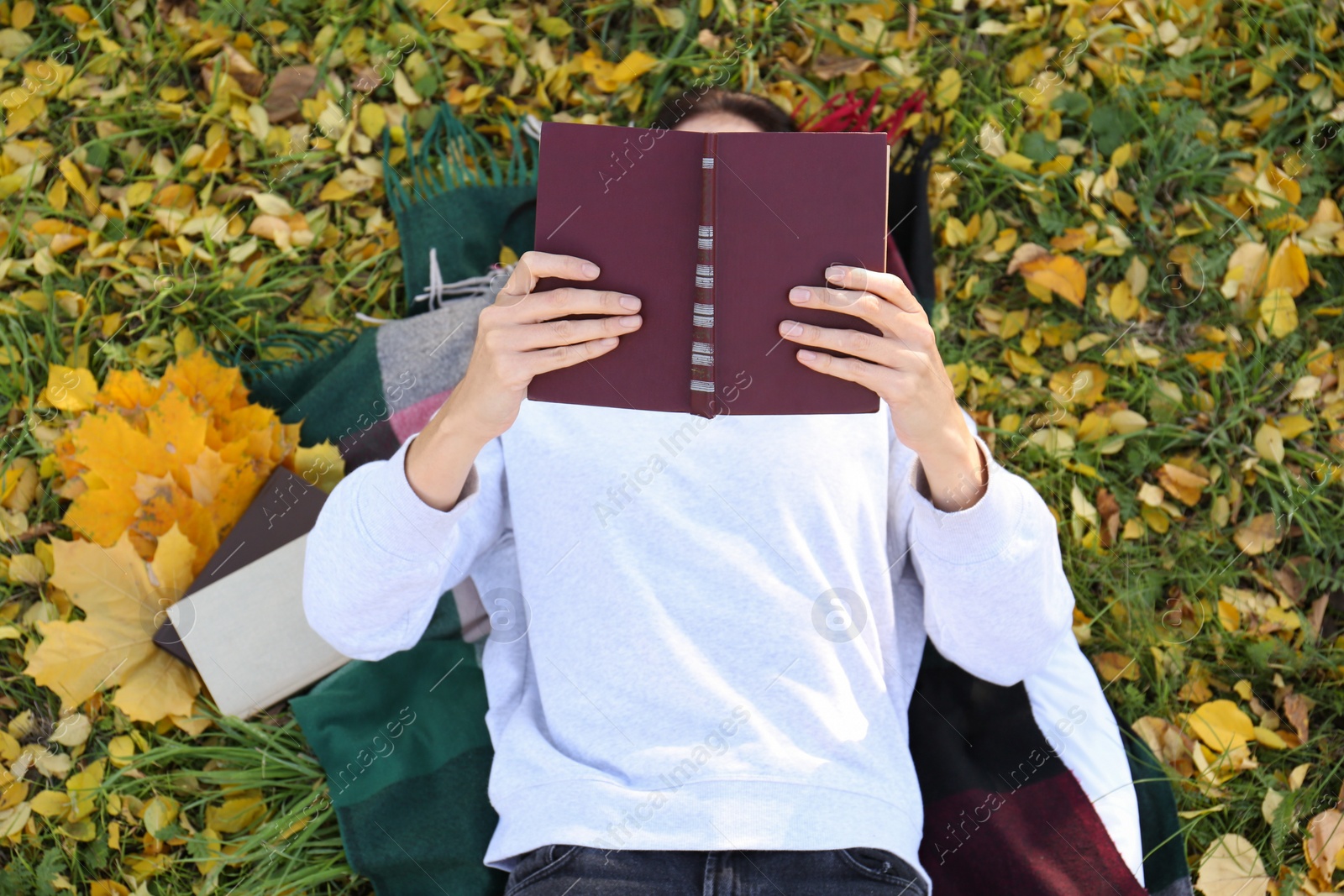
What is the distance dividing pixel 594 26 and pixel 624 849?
6.06 ft

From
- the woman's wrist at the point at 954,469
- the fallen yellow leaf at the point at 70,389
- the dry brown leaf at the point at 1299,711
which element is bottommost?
the dry brown leaf at the point at 1299,711

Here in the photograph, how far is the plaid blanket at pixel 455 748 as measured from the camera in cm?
154

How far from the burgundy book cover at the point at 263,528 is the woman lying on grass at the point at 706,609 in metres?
0.31

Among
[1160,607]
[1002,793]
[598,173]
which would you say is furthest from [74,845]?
[1160,607]

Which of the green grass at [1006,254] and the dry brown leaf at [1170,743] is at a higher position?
the green grass at [1006,254]

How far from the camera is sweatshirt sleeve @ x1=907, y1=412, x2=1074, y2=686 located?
131 centimetres

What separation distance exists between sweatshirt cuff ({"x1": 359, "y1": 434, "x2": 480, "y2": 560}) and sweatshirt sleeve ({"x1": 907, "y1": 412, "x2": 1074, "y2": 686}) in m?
0.73

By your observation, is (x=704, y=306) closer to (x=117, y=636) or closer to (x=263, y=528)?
(x=263, y=528)

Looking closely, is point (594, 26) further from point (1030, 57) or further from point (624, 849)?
point (624, 849)

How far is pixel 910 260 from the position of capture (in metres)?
1.98

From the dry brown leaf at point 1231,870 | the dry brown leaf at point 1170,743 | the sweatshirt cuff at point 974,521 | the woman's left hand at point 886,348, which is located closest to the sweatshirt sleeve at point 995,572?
the sweatshirt cuff at point 974,521

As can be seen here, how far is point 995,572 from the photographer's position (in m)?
1.33

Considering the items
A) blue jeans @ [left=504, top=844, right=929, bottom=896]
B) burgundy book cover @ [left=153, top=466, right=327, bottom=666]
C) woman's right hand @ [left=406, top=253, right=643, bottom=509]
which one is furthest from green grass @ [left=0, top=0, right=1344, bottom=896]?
woman's right hand @ [left=406, top=253, right=643, bottom=509]

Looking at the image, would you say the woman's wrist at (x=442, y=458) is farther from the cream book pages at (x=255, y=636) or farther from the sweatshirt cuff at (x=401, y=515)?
the cream book pages at (x=255, y=636)
